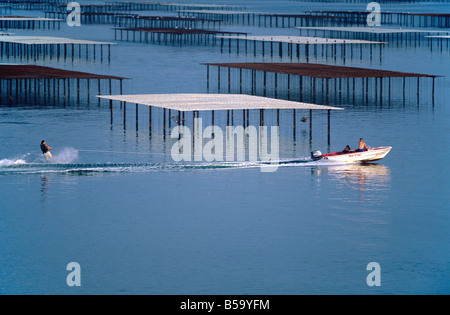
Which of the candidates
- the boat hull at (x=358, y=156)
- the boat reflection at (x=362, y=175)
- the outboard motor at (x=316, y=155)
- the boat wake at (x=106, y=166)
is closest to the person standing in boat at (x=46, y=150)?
the boat wake at (x=106, y=166)

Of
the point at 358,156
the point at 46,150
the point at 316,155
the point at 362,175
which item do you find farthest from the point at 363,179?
the point at 46,150

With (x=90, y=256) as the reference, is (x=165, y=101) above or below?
above

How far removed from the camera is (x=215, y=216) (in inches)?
2596

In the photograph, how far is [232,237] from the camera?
60188 millimetres

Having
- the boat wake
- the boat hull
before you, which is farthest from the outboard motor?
the boat wake

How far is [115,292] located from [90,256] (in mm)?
6646

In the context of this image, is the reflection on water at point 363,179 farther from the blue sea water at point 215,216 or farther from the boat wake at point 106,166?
the boat wake at point 106,166

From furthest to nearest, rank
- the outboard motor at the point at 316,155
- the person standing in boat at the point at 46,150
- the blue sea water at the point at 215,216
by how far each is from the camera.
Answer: the outboard motor at the point at 316,155 → the person standing in boat at the point at 46,150 → the blue sea water at the point at 215,216

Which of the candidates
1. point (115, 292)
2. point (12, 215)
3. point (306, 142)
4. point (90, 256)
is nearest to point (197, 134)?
point (306, 142)

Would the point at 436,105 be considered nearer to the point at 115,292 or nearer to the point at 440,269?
the point at 440,269

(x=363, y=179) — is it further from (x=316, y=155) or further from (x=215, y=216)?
(x=215, y=216)

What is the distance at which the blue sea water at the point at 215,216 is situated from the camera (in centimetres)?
5194

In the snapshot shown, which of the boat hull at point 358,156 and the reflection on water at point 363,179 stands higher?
the boat hull at point 358,156

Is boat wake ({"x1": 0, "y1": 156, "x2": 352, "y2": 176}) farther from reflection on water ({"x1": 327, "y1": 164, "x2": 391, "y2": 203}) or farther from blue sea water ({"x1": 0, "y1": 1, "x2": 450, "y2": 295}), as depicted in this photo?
reflection on water ({"x1": 327, "y1": 164, "x2": 391, "y2": 203})
